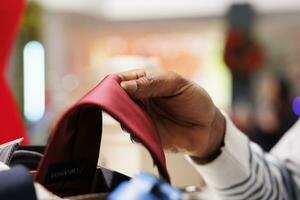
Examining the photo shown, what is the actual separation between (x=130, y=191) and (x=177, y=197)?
0.07 ft

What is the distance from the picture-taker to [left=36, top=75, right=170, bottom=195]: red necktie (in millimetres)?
272

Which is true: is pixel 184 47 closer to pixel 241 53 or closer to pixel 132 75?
pixel 241 53

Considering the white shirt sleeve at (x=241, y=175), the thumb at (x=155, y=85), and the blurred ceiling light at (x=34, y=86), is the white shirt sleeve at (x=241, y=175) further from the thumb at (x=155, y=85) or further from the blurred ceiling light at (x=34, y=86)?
the blurred ceiling light at (x=34, y=86)

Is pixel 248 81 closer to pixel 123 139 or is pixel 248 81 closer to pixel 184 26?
pixel 184 26

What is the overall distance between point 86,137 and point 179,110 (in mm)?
173

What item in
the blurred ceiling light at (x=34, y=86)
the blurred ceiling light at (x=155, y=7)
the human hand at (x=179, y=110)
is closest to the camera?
the human hand at (x=179, y=110)

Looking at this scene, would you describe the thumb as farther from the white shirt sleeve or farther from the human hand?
the white shirt sleeve

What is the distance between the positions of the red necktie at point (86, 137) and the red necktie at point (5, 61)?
0.84ft

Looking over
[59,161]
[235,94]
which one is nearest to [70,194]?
[59,161]

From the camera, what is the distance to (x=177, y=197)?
0.21 m

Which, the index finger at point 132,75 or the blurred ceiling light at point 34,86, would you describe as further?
the blurred ceiling light at point 34,86

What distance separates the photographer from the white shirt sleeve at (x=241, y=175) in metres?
0.62

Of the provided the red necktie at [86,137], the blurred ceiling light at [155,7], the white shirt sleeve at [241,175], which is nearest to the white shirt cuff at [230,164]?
the white shirt sleeve at [241,175]

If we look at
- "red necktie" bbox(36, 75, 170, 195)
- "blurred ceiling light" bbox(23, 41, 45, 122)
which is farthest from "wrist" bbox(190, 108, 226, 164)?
"blurred ceiling light" bbox(23, 41, 45, 122)
